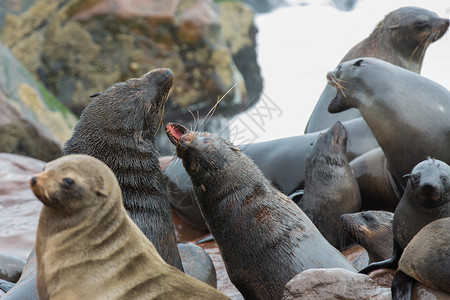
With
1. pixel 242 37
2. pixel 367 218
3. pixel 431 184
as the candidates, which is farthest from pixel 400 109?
pixel 242 37

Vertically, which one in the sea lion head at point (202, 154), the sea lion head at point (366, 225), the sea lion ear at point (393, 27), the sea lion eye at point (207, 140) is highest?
the sea lion ear at point (393, 27)

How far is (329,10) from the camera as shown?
24625 mm

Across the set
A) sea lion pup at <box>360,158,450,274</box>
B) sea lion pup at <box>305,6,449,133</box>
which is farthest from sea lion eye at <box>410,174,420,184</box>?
sea lion pup at <box>305,6,449,133</box>

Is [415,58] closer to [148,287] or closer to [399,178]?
[399,178]

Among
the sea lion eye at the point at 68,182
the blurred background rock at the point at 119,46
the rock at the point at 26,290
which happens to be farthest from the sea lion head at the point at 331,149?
the blurred background rock at the point at 119,46

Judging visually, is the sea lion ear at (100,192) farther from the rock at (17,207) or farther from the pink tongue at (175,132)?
the rock at (17,207)

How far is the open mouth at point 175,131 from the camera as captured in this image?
4836 millimetres

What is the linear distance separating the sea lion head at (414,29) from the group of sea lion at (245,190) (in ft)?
0.06

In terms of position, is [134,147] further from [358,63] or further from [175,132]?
[358,63]

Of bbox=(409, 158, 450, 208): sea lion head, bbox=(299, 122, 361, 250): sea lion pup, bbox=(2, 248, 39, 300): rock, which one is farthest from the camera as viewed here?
bbox=(299, 122, 361, 250): sea lion pup

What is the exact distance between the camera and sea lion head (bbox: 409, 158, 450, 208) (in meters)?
4.32

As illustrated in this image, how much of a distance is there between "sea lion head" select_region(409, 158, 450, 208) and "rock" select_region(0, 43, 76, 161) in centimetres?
820

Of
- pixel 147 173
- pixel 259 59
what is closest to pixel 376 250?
pixel 147 173

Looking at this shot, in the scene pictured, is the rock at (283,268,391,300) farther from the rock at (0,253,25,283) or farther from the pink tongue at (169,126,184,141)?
the rock at (0,253,25,283)
